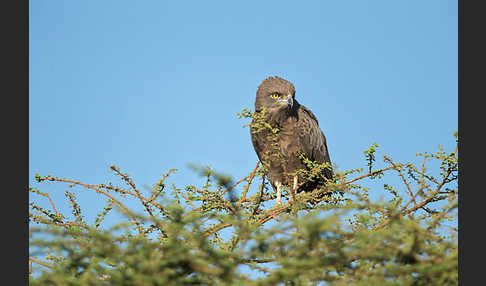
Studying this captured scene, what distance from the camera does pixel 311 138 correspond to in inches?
278

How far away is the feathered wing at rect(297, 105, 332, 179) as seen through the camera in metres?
6.95

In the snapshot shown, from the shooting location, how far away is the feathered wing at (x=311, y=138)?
273 inches

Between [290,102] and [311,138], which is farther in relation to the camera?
[311,138]

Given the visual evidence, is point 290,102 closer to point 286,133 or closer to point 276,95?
point 276,95

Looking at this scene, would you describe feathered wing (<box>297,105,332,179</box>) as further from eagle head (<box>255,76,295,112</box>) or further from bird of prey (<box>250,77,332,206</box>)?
eagle head (<box>255,76,295,112</box>)

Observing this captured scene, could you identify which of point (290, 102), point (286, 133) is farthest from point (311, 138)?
point (290, 102)

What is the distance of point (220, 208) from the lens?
4078 mm

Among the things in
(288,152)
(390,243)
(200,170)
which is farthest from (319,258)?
(288,152)

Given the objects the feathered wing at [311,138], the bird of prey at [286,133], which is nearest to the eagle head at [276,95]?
the bird of prey at [286,133]

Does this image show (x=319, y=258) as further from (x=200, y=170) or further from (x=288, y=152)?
(x=288, y=152)

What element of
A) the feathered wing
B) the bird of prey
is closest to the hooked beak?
the bird of prey
